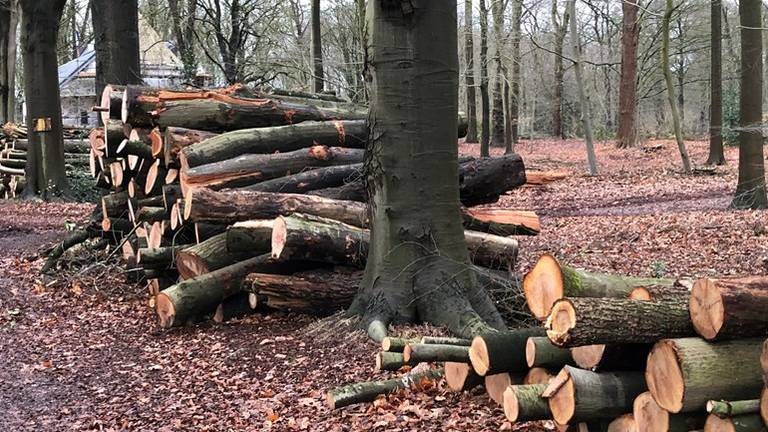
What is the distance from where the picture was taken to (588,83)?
5322 centimetres

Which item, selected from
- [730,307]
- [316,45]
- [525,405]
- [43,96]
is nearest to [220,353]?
[525,405]

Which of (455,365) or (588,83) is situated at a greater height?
(588,83)

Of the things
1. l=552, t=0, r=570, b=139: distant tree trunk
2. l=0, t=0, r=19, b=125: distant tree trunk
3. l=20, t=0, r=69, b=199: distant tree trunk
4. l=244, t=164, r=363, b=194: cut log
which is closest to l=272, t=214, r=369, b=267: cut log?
l=244, t=164, r=363, b=194: cut log

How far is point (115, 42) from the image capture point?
483 inches

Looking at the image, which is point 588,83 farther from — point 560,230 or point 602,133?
point 560,230

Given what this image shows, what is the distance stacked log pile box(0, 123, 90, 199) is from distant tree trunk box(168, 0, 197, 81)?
14.6 feet

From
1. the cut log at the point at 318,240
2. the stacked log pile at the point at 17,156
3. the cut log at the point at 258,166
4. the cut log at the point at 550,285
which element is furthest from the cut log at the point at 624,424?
the stacked log pile at the point at 17,156

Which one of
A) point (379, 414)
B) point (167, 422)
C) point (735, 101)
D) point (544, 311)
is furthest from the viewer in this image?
point (735, 101)

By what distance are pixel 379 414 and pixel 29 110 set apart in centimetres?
1587

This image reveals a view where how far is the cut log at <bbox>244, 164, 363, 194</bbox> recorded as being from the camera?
820 cm

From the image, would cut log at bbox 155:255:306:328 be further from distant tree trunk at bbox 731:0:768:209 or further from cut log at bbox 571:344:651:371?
distant tree trunk at bbox 731:0:768:209

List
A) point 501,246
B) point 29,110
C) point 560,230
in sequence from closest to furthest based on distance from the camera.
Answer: point 501,246 → point 560,230 → point 29,110

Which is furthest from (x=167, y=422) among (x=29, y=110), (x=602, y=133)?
(x=602, y=133)

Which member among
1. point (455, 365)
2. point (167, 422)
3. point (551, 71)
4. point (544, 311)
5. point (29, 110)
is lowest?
point (167, 422)
